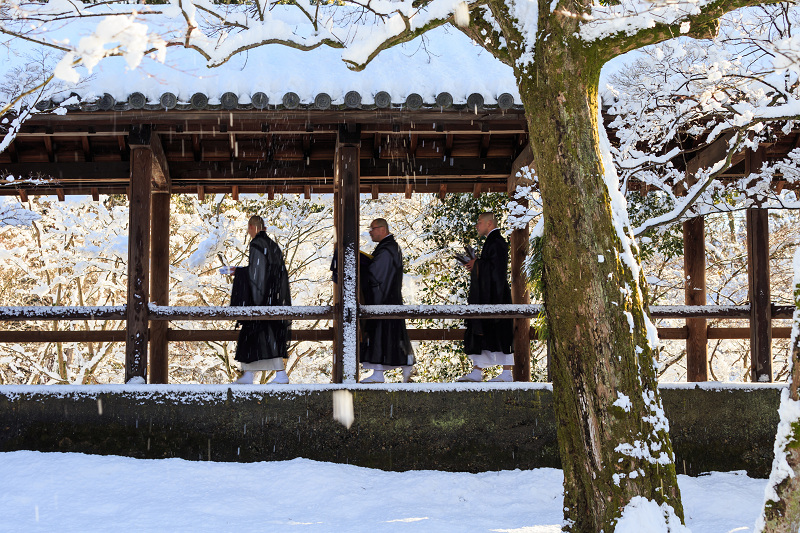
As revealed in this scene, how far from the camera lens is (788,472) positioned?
3.16 m

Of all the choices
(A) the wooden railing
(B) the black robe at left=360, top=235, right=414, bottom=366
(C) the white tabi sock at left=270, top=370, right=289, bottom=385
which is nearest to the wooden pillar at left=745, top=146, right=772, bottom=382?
(A) the wooden railing

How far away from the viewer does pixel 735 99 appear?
20.3 ft

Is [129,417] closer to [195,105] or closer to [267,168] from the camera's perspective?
[195,105]

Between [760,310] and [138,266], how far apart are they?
5.43 m

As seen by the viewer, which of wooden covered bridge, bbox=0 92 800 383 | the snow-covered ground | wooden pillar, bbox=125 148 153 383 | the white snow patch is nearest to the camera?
the white snow patch

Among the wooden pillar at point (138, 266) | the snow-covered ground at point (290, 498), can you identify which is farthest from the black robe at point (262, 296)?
the snow-covered ground at point (290, 498)

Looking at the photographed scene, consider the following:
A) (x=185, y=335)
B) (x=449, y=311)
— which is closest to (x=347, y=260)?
(x=449, y=311)

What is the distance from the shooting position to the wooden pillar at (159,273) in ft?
26.5

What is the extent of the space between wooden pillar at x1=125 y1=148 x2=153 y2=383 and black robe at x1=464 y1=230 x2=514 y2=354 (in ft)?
9.63

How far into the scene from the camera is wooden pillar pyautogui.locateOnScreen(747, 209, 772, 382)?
22.9ft

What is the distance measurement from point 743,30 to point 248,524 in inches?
192

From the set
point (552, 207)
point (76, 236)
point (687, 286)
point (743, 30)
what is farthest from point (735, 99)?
point (76, 236)

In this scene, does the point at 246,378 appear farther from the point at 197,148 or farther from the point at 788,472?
the point at 788,472

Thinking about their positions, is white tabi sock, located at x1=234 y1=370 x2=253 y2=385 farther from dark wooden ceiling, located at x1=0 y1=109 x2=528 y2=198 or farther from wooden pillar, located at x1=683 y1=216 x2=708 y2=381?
wooden pillar, located at x1=683 y1=216 x2=708 y2=381
